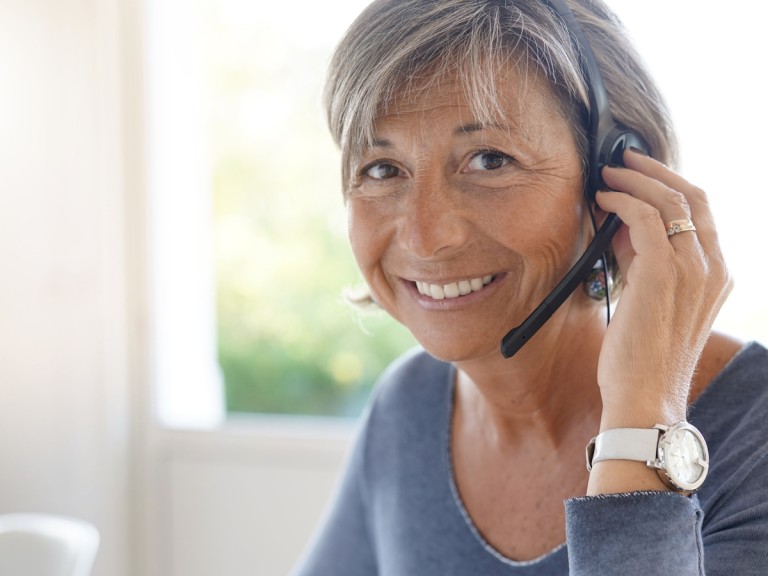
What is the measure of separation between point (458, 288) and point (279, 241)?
1580 mm

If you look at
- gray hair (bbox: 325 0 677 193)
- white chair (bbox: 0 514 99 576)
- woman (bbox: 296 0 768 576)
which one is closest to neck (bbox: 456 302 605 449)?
woman (bbox: 296 0 768 576)

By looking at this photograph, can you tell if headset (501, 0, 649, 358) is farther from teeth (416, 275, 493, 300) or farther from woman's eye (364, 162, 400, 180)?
woman's eye (364, 162, 400, 180)

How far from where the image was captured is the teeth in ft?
3.63

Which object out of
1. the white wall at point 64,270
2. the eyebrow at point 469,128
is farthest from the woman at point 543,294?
the white wall at point 64,270

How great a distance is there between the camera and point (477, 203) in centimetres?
106

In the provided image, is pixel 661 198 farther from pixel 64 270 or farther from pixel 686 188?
pixel 64 270

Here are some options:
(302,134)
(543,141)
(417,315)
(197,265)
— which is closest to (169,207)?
(197,265)

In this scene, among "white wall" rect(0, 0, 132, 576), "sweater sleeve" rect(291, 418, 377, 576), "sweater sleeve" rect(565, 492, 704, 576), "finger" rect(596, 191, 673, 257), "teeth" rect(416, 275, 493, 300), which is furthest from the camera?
"white wall" rect(0, 0, 132, 576)

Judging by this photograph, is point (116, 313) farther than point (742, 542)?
Yes

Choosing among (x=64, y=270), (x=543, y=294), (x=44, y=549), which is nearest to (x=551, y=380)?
(x=543, y=294)

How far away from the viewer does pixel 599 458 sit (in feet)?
3.09

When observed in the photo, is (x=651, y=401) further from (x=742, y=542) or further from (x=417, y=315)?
(x=417, y=315)

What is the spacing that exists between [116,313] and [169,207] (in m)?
0.32

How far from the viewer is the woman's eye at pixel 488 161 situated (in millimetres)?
1054
